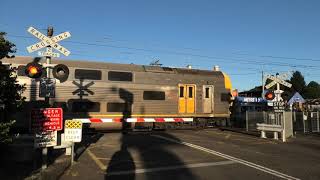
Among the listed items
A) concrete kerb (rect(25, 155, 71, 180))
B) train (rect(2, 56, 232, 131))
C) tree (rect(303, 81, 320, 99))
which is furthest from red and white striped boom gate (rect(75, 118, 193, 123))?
tree (rect(303, 81, 320, 99))

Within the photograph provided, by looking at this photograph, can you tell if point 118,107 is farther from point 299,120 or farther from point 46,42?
point 299,120

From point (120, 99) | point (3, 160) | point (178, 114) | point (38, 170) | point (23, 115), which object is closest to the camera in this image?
point (38, 170)

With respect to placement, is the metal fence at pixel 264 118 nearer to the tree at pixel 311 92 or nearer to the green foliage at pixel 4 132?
the green foliage at pixel 4 132

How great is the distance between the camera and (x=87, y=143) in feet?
56.0

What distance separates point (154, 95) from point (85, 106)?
15.2 feet

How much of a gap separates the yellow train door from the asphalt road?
7.83 meters

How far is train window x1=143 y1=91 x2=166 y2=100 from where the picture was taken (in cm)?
2493

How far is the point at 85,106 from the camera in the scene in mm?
Result: 22984

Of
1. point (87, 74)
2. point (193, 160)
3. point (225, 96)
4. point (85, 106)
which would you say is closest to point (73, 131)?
point (193, 160)

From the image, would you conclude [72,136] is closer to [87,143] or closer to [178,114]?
[87,143]

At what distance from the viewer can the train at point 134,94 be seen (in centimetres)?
2241

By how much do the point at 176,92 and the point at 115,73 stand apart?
14.6ft

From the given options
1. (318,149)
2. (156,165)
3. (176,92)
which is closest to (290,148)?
(318,149)

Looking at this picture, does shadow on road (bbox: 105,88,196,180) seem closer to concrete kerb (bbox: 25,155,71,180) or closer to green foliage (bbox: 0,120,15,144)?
concrete kerb (bbox: 25,155,71,180)
